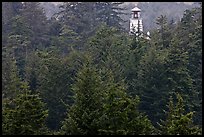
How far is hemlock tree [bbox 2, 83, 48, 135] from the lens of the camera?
56.6 feet

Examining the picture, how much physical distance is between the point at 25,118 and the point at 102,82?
6.50 m

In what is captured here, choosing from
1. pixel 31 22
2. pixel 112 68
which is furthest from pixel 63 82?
pixel 31 22

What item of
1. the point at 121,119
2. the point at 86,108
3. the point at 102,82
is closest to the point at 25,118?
the point at 86,108

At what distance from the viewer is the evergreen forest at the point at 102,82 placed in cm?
1745

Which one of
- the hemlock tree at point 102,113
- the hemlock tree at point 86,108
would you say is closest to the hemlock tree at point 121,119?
→ the hemlock tree at point 102,113

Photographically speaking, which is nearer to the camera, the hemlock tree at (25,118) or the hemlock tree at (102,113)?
the hemlock tree at (102,113)

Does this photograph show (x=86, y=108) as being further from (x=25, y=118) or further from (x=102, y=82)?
(x=102, y=82)

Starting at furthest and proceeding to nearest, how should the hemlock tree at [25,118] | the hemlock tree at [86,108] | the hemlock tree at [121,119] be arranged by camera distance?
Result: the hemlock tree at [86,108]
the hemlock tree at [25,118]
the hemlock tree at [121,119]

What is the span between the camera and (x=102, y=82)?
2338 cm

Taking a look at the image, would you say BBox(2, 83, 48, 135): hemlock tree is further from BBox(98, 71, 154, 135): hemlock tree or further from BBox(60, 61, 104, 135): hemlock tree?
BBox(98, 71, 154, 135): hemlock tree

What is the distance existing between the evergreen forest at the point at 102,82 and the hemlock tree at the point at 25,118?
0.04 meters

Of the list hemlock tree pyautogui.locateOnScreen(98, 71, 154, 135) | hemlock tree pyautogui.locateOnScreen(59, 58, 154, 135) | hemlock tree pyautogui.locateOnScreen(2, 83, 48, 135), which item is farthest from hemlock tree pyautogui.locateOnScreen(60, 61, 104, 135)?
hemlock tree pyautogui.locateOnScreen(2, 83, 48, 135)

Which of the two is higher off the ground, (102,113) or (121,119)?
(121,119)

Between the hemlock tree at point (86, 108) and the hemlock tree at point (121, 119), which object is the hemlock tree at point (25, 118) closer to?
the hemlock tree at point (86, 108)
